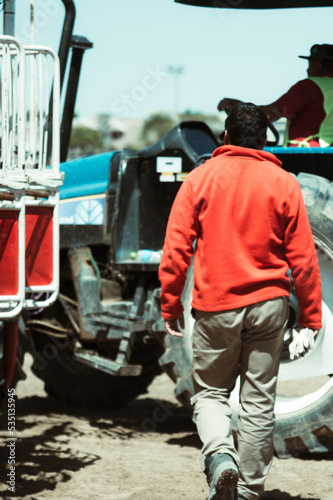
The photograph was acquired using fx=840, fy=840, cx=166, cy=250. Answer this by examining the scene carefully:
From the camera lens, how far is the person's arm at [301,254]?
3.37 meters

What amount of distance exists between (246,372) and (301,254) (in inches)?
21.0

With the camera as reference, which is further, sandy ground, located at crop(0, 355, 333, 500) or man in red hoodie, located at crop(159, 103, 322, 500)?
sandy ground, located at crop(0, 355, 333, 500)

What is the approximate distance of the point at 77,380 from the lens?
20.1 feet

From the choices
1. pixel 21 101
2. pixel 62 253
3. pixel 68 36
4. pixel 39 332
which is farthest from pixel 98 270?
pixel 21 101

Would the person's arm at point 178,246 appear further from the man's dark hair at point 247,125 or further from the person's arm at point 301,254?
the person's arm at point 301,254

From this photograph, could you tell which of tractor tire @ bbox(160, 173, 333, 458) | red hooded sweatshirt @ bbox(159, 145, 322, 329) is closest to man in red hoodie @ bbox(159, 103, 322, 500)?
red hooded sweatshirt @ bbox(159, 145, 322, 329)

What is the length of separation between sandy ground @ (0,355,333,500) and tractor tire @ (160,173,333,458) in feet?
0.48

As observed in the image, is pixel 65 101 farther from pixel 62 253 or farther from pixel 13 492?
pixel 13 492

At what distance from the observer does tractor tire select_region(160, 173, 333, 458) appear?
4.42 m

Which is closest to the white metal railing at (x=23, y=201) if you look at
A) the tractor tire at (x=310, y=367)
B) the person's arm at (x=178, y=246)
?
the person's arm at (x=178, y=246)

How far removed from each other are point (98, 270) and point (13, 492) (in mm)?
1820

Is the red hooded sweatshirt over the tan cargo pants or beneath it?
over

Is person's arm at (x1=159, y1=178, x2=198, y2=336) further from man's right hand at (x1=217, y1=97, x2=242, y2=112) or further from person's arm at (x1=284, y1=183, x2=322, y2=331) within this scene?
man's right hand at (x1=217, y1=97, x2=242, y2=112)

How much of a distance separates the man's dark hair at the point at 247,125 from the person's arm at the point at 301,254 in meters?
0.28
